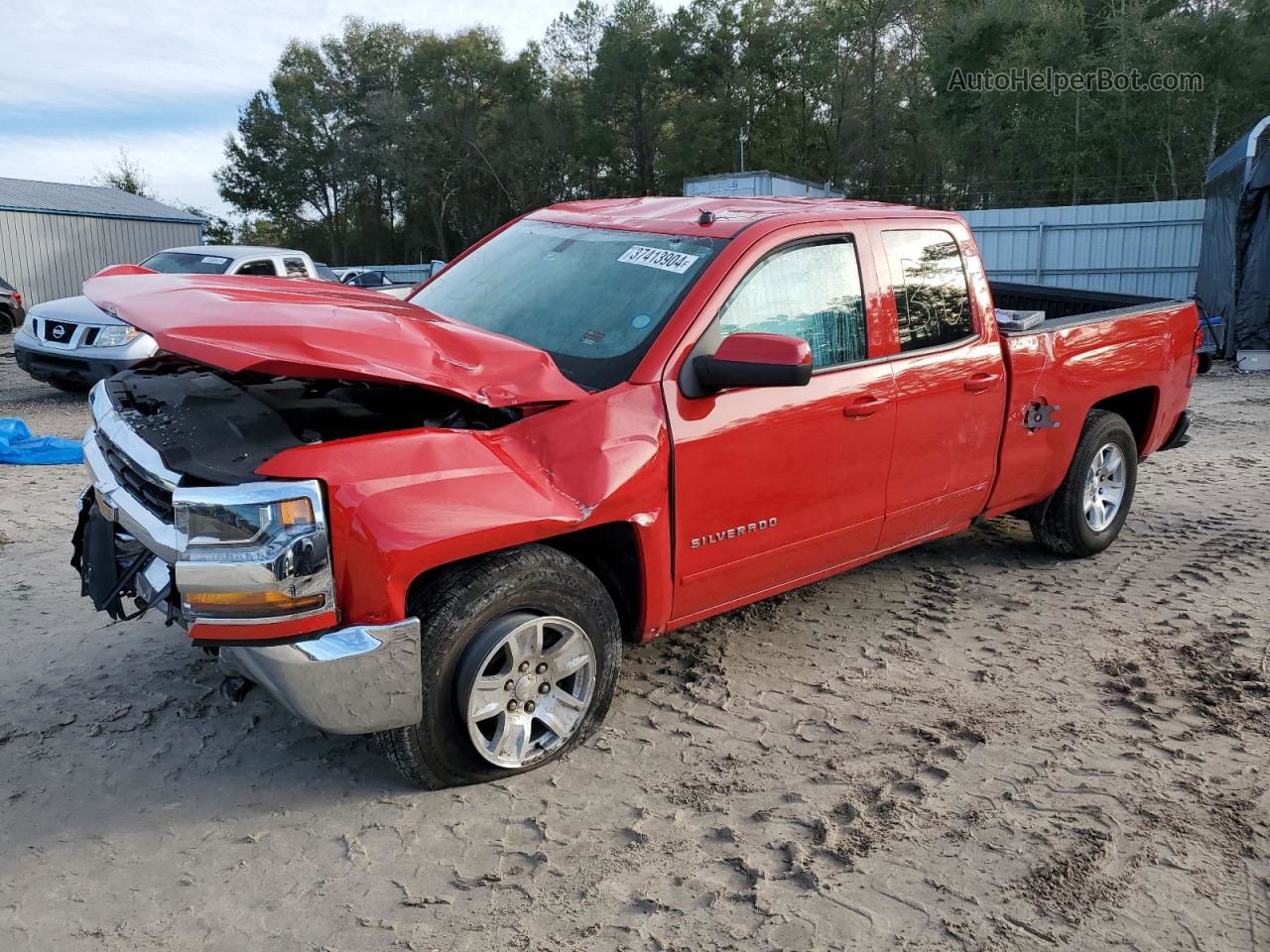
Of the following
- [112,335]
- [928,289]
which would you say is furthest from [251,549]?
[112,335]

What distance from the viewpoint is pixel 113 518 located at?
126 inches

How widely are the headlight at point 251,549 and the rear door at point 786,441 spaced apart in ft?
4.01

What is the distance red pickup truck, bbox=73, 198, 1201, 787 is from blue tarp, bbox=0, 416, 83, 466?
14.1 feet

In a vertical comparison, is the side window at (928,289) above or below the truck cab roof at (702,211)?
below

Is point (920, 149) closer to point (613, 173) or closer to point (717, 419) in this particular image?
point (613, 173)

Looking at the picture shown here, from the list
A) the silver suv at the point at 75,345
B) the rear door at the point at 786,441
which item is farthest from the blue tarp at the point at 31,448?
the rear door at the point at 786,441

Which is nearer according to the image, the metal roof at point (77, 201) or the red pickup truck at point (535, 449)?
the red pickup truck at point (535, 449)

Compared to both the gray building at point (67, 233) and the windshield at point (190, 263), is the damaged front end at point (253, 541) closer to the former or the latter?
the windshield at point (190, 263)

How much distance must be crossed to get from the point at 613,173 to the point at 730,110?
6.13 meters

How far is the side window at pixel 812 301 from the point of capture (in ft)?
12.2

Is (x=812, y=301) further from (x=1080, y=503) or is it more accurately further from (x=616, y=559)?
(x=1080, y=503)

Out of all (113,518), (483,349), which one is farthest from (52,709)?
(483,349)

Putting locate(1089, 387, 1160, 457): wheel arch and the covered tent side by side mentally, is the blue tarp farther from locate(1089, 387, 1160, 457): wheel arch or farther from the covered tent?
the covered tent

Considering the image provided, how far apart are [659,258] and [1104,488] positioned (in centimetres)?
319
